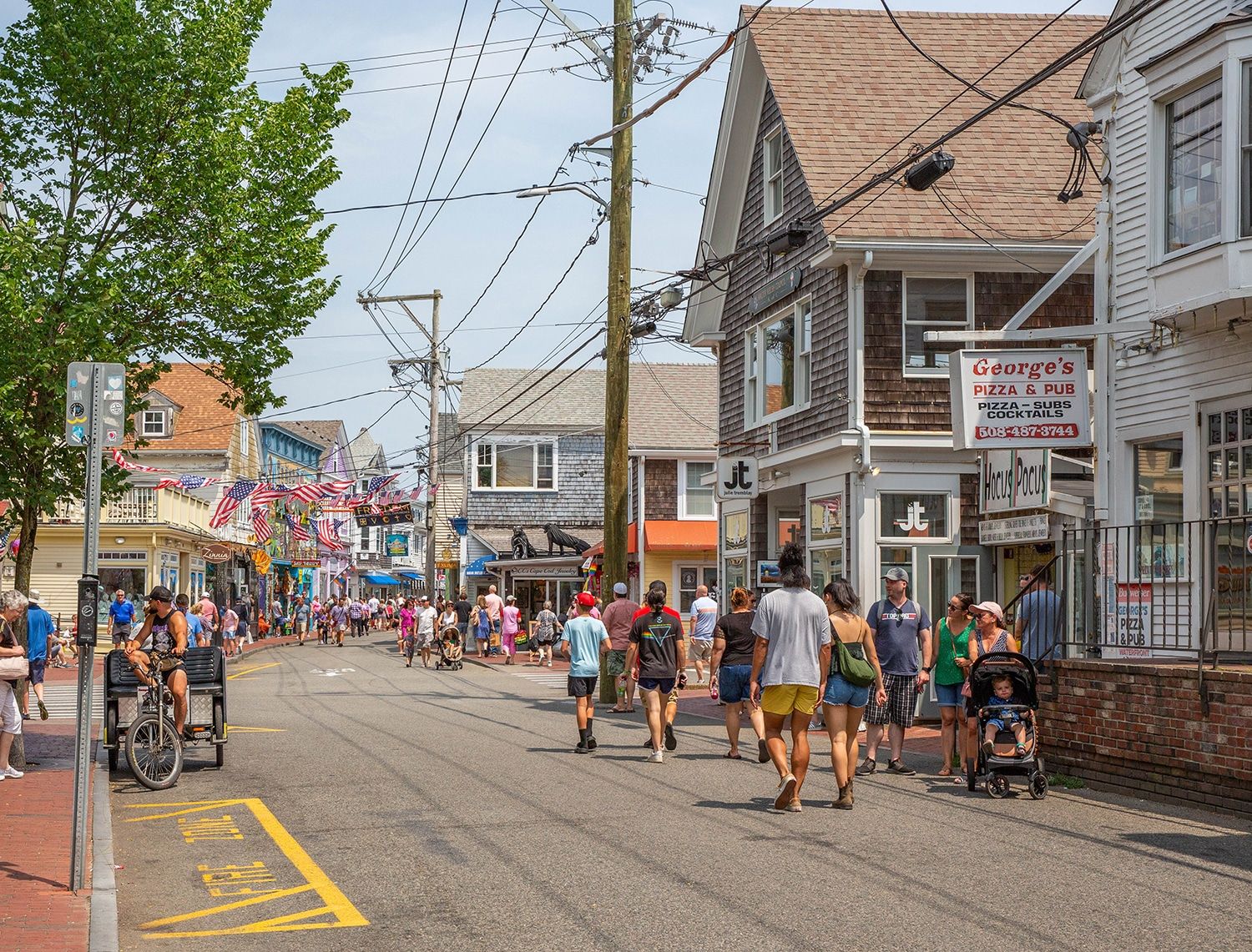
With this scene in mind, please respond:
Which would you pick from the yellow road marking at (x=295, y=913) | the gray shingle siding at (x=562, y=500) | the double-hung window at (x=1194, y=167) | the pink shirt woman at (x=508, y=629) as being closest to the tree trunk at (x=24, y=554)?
the yellow road marking at (x=295, y=913)

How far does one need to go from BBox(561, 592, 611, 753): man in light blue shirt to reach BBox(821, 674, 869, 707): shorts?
14.0 ft

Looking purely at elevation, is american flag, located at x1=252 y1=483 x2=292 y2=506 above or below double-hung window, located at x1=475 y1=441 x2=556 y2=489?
below

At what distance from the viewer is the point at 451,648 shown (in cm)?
3531

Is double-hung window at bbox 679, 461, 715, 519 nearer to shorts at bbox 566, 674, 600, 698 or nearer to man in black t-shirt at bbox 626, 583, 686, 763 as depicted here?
shorts at bbox 566, 674, 600, 698

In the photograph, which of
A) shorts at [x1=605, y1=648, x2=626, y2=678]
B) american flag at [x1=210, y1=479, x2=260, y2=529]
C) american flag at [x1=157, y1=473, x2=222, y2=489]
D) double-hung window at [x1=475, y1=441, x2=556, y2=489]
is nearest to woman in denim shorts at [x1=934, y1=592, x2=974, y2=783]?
shorts at [x1=605, y1=648, x2=626, y2=678]

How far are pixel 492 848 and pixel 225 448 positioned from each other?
5209cm

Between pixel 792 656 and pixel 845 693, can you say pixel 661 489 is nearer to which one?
pixel 845 693

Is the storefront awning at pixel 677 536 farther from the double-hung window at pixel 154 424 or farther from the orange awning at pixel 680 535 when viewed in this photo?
the double-hung window at pixel 154 424

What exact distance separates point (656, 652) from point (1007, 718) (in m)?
4.16

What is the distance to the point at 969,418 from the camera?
15789mm

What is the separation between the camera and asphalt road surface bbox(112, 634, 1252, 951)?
7203mm

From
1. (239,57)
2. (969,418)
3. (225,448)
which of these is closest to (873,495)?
(969,418)

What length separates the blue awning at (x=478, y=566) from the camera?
4995 cm

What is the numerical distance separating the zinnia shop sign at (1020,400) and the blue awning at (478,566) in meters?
34.3
